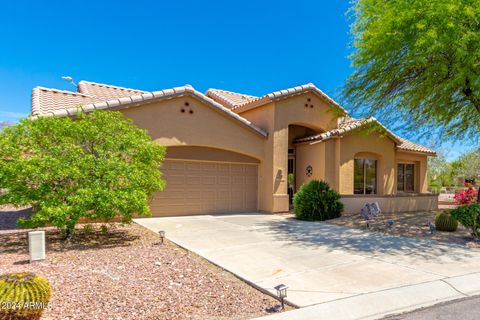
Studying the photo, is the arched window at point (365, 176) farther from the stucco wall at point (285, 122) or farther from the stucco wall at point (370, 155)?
the stucco wall at point (285, 122)

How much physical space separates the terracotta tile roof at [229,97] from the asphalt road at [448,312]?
49.8 ft

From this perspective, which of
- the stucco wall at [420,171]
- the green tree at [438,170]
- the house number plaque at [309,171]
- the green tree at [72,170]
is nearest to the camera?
the green tree at [72,170]

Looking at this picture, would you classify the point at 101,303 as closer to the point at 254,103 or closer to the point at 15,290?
the point at 15,290

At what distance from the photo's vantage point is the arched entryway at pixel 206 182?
14320 millimetres

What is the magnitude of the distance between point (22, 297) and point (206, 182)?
11.5m

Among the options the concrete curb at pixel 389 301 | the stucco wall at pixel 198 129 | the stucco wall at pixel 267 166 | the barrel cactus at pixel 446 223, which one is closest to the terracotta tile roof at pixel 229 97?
the stucco wall at pixel 267 166

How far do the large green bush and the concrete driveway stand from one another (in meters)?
1.73

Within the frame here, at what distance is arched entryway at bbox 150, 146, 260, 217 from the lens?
1432 centimetres

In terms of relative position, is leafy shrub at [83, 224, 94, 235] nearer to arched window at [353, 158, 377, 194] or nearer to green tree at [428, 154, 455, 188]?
arched window at [353, 158, 377, 194]

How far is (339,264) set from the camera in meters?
7.16

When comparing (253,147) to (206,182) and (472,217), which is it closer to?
(206,182)

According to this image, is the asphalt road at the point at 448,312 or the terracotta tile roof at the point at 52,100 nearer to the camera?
the asphalt road at the point at 448,312

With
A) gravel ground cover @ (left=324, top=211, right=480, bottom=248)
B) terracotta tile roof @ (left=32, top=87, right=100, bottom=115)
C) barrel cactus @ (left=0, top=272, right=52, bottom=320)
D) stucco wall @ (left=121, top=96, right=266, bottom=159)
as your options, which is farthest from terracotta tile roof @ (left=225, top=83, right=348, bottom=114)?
barrel cactus @ (left=0, top=272, right=52, bottom=320)

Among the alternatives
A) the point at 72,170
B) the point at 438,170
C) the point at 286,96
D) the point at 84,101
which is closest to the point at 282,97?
the point at 286,96
